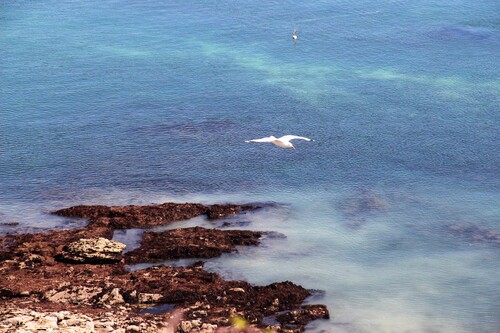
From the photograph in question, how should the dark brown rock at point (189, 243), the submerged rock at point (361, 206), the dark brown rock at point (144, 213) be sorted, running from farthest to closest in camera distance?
the submerged rock at point (361, 206), the dark brown rock at point (144, 213), the dark brown rock at point (189, 243)

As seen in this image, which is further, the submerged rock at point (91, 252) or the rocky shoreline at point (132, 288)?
the submerged rock at point (91, 252)

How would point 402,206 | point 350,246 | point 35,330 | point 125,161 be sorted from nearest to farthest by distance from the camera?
point 35,330
point 350,246
point 402,206
point 125,161

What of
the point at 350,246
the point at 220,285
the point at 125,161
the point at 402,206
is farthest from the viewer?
the point at 125,161

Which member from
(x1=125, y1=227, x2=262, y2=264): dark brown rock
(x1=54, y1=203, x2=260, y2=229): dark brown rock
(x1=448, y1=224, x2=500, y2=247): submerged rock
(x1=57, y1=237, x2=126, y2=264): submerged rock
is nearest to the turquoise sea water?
(x1=448, y1=224, x2=500, y2=247): submerged rock

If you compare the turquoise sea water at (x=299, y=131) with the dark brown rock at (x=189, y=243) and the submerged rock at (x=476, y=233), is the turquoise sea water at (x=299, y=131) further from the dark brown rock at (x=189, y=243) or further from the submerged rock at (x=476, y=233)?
the dark brown rock at (x=189, y=243)

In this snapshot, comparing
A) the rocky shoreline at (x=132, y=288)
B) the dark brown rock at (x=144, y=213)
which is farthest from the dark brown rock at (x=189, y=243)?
the dark brown rock at (x=144, y=213)

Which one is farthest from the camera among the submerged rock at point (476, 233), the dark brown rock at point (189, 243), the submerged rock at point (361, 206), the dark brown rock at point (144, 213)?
the submerged rock at point (361, 206)

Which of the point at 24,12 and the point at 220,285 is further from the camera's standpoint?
the point at 24,12

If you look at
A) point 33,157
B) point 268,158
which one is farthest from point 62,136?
point 268,158

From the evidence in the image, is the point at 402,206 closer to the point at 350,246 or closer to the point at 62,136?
the point at 350,246
